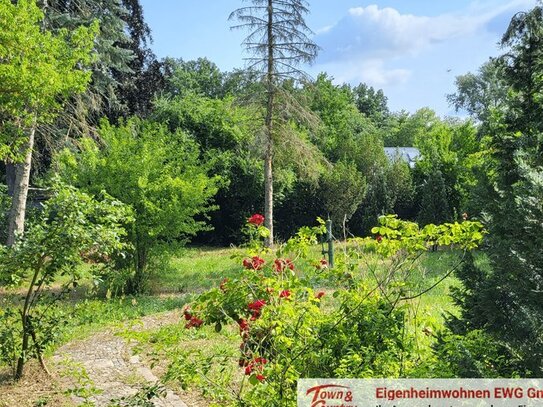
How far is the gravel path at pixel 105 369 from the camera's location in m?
4.59

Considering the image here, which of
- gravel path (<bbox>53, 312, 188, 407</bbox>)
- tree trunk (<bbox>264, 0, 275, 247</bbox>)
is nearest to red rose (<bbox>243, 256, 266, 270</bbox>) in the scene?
gravel path (<bbox>53, 312, 188, 407</bbox>)

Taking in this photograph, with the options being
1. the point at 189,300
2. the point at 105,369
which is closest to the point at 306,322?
the point at 105,369

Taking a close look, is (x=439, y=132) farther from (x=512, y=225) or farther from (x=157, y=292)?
(x=512, y=225)

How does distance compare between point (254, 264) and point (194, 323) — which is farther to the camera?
point (254, 264)

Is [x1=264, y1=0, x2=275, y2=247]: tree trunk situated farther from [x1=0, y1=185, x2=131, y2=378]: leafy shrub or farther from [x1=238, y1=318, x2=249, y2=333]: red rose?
[x1=238, y1=318, x2=249, y2=333]: red rose

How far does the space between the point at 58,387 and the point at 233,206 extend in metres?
15.2

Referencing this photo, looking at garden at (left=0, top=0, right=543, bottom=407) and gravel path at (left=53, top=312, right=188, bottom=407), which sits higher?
garden at (left=0, top=0, right=543, bottom=407)

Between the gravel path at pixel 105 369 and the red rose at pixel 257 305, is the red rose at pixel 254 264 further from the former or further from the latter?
the gravel path at pixel 105 369

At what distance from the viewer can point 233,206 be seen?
20.2 meters

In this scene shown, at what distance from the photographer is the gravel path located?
459cm

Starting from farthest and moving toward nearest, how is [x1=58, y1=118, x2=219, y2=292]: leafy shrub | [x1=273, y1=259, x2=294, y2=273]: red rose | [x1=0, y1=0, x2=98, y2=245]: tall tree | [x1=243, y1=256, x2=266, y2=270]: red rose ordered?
[x1=58, y1=118, x2=219, y2=292]: leafy shrub, [x1=0, y1=0, x2=98, y2=245]: tall tree, [x1=273, y1=259, x2=294, y2=273]: red rose, [x1=243, y1=256, x2=266, y2=270]: red rose

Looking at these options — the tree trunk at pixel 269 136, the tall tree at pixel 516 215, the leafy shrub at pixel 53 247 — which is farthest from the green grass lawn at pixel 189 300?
the tree trunk at pixel 269 136

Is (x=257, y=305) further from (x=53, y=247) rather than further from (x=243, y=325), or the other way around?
(x=53, y=247)

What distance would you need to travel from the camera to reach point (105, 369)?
A: 560 centimetres
